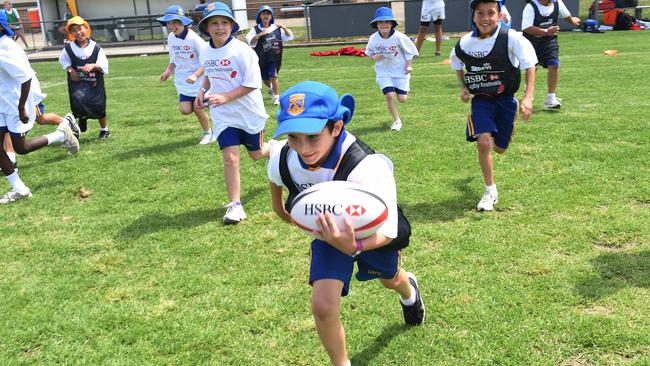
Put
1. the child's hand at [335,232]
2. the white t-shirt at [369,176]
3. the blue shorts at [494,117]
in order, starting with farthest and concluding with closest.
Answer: the blue shorts at [494,117], the white t-shirt at [369,176], the child's hand at [335,232]

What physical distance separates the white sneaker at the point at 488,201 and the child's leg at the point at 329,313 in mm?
2922

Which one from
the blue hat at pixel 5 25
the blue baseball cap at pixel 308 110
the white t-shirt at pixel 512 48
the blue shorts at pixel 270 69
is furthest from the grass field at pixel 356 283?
the blue shorts at pixel 270 69

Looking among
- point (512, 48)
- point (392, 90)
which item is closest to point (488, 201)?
point (512, 48)

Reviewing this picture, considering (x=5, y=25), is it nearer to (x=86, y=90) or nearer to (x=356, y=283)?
(x=86, y=90)

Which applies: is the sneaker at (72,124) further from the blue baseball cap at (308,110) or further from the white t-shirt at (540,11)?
the white t-shirt at (540,11)

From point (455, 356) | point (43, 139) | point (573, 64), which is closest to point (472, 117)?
point (455, 356)

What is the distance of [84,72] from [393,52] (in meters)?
4.84

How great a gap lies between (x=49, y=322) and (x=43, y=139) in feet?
14.6

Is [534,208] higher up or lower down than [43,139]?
lower down

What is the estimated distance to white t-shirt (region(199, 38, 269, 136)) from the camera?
228 inches

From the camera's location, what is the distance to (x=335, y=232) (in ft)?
8.38

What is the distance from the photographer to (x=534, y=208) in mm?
5527

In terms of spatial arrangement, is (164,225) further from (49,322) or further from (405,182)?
(405,182)

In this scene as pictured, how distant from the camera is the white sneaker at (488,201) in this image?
5.55m
